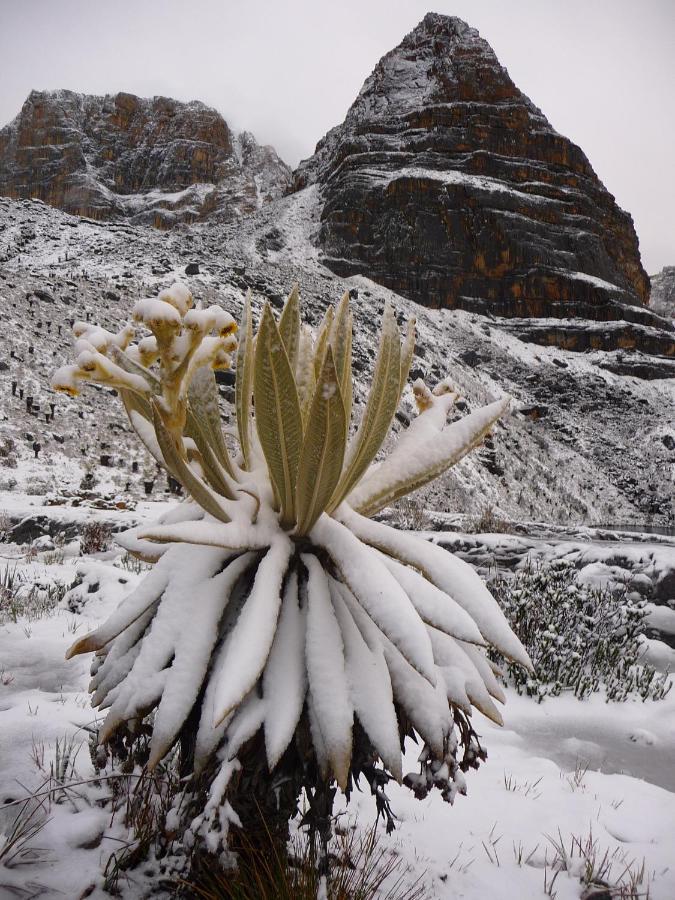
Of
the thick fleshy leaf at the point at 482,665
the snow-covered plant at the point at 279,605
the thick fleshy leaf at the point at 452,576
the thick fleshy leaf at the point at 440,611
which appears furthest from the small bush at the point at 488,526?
the thick fleshy leaf at the point at 440,611

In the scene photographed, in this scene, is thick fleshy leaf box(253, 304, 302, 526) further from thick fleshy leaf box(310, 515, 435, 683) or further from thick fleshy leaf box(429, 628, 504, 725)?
thick fleshy leaf box(429, 628, 504, 725)

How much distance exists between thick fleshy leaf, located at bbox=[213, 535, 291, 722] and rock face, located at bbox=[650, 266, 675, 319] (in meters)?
117

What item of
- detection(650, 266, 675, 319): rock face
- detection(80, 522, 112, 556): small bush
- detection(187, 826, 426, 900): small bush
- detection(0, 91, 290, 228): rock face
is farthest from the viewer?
detection(650, 266, 675, 319): rock face

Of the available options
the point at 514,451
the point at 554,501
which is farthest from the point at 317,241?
the point at 554,501

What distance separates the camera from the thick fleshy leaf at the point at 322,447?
824mm

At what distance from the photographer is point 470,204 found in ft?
149

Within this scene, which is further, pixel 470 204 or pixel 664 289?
pixel 664 289

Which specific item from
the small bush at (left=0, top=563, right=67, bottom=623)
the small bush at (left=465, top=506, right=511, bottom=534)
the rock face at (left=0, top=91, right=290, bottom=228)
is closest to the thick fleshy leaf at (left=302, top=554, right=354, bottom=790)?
the small bush at (left=0, top=563, right=67, bottom=623)

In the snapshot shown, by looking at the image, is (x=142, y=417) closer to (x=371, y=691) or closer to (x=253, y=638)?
(x=253, y=638)

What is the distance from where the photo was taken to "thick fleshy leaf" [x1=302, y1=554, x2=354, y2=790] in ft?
2.45

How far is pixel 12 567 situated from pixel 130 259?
73.5ft

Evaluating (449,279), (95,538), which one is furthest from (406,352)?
(449,279)

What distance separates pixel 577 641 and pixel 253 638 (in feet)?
9.64

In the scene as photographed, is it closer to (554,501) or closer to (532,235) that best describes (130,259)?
(554,501)
